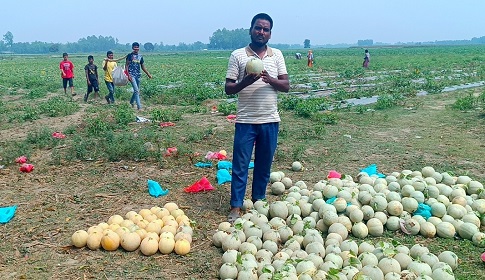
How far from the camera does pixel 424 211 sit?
16.0 ft

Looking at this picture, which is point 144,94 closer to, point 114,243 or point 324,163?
point 324,163

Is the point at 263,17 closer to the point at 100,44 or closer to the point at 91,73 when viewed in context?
the point at 91,73

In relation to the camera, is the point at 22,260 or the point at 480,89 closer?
the point at 22,260

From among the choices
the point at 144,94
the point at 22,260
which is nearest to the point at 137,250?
the point at 22,260

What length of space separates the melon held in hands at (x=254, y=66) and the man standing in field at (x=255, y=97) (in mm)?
114

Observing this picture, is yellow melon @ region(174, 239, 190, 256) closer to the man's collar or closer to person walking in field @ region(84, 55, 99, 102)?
the man's collar

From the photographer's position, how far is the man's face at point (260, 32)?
4.86 m

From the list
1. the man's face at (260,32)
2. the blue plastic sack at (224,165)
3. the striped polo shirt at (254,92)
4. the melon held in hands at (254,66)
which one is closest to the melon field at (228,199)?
the blue plastic sack at (224,165)

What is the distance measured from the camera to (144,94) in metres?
16.5

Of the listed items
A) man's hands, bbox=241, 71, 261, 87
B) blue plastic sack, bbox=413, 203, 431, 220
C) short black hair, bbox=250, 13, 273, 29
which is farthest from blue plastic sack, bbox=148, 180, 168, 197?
blue plastic sack, bbox=413, 203, 431, 220

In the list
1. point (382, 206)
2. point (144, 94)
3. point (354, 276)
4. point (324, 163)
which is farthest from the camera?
point (144, 94)

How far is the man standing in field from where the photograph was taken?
16.1ft

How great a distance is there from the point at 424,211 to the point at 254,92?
222 cm

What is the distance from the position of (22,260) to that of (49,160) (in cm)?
360
